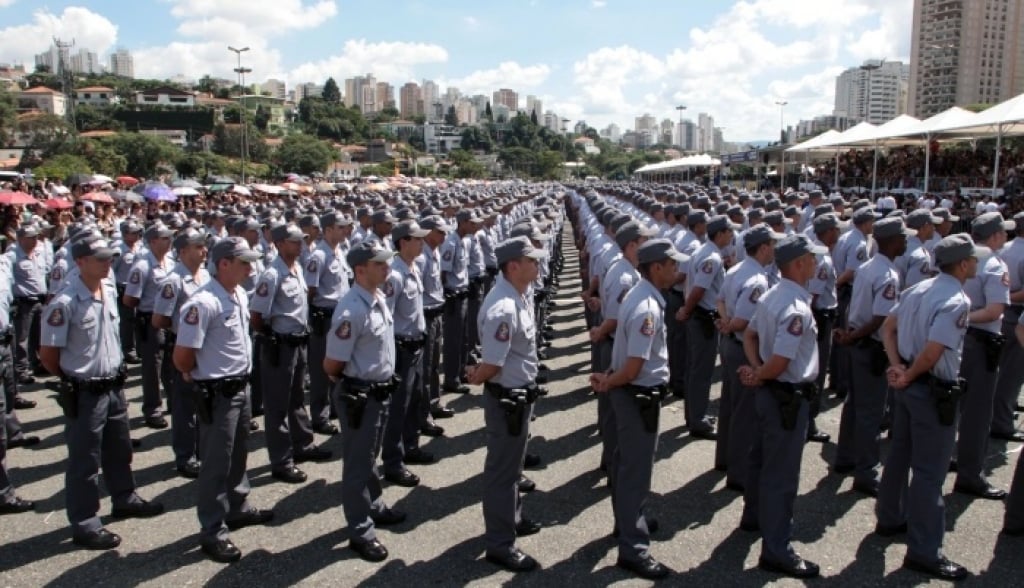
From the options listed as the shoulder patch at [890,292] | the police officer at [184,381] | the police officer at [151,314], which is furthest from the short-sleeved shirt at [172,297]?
the shoulder patch at [890,292]

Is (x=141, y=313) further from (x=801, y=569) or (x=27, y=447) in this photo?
(x=801, y=569)

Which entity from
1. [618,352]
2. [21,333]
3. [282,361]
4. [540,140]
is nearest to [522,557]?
[618,352]

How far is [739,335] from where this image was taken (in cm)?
571

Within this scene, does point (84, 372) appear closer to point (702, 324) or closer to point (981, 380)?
point (702, 324)

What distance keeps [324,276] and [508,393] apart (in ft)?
11.5

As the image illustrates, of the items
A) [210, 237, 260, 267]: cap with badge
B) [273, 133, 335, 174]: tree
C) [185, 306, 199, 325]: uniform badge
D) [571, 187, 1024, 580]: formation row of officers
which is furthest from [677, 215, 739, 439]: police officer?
[273, 133, 335, 174]: tree

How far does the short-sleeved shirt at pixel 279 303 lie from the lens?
20.1 feet

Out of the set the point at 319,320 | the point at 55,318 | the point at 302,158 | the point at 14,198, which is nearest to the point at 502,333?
the point at 55,318

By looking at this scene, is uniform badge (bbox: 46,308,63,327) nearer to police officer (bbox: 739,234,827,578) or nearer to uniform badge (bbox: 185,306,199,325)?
uniform badge (bbox: 185,306,199,325)

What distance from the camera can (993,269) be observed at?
5539 mm

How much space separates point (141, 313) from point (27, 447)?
1574 mm

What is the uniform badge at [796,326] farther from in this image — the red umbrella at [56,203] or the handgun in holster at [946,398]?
the red umbrella at [56,203]

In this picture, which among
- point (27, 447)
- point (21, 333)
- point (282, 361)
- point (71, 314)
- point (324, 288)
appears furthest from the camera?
point (21, 333)

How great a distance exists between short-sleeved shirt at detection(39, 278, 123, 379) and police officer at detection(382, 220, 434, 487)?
1.99 meters
